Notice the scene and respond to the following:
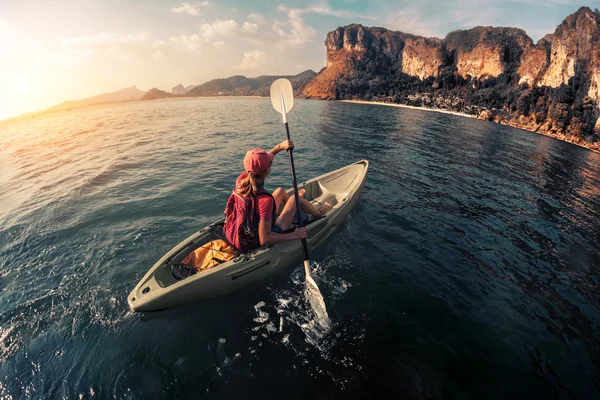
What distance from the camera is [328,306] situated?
538cm

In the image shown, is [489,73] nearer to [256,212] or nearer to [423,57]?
[423,57]

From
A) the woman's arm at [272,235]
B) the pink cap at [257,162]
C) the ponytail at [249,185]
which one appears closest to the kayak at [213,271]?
the woman's arm at [272,235]

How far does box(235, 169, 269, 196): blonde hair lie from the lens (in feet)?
15.3

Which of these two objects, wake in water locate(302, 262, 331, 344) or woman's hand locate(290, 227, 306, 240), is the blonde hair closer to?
woman's hand locate(290, 227, 306, 240)

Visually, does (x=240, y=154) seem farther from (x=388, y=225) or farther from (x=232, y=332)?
(x=232, y=332)

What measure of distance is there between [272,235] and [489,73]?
120664mm

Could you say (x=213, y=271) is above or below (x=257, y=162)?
below

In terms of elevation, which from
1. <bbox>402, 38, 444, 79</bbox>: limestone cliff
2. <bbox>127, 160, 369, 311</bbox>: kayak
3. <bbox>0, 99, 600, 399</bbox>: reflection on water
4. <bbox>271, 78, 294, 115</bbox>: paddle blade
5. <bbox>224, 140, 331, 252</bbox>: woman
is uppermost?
<bbox>402, 38, 444, 79</bbox>: limestone cliff

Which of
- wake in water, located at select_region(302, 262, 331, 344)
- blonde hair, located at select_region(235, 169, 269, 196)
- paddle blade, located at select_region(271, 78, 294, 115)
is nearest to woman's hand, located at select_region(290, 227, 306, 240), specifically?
wake in water, located at select_region(302, 262, 331, 344)

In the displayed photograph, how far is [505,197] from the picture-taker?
38.7ft

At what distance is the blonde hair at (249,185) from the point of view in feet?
15.3

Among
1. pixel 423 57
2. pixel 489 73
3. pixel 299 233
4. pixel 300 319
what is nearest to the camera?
pixel 300 319

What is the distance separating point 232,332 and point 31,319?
3710 mm

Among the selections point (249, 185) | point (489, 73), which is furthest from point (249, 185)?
point (489, 73)
